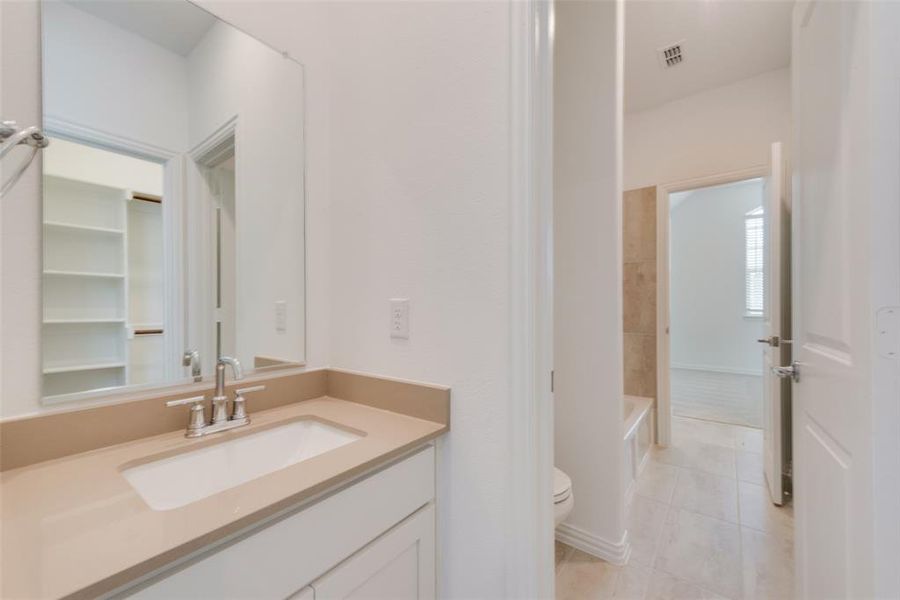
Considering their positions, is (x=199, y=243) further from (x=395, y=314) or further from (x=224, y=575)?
(x=224, y=575)

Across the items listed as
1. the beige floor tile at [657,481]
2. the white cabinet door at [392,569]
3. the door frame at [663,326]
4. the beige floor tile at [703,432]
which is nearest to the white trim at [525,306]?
the white cabinet door at [392,569]

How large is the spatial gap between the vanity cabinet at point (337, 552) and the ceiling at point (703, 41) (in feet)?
8.80

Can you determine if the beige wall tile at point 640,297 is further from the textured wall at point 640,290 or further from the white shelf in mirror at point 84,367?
the white shelf in mirror at point 84,367

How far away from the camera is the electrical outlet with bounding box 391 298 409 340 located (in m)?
1.14

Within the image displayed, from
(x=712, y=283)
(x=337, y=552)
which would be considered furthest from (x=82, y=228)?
(x=712, y=283)

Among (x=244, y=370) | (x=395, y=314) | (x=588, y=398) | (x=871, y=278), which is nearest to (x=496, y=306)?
(x=395, y=314)

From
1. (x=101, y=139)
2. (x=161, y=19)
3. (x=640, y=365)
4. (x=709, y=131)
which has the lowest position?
(x=640, y=365)

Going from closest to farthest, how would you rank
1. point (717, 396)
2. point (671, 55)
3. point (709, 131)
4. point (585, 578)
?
point (585, 578), point (671, 55), point (709, 131), point (717, 396)

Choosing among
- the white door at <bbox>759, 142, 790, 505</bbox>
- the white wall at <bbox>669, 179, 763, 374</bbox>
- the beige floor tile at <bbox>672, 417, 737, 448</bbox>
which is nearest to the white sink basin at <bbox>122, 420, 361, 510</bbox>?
the white door at <bbox>759, 142, 790, 505</bbox>

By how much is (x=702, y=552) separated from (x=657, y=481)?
676 mm

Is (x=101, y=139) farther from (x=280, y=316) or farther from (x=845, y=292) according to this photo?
(x=845, y=292)

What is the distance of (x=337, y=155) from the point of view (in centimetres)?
136

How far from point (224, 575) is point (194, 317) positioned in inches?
28.9

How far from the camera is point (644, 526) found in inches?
74.1
